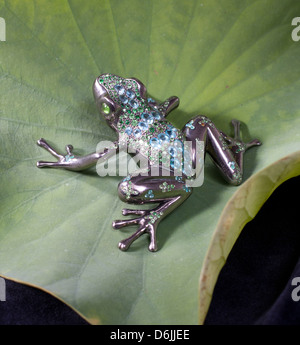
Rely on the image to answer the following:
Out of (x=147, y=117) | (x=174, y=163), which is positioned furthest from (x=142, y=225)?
(x=147, y=117)

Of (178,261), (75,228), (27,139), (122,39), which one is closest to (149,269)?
(178,261)

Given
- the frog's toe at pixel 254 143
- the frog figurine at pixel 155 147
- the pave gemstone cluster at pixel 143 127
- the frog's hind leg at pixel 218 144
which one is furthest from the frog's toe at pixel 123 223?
the frog's toe at pixel 254 143

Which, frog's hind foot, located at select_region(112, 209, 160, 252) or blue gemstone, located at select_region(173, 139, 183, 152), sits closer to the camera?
frog's hind foot, located at select_region(112, 209, 160, 252)

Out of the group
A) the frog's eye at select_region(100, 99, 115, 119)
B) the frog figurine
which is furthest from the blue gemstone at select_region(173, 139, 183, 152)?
the frog's eye at select_region(100, 99, 115, 119)

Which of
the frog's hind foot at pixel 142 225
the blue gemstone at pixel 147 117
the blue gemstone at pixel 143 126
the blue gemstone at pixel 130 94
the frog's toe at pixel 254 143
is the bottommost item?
the frog's hind foot at pixel 142 225

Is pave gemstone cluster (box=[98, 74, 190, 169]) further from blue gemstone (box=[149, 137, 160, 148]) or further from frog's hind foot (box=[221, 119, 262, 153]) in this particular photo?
frog's hind foot (box=[221, 119, 262, 153])

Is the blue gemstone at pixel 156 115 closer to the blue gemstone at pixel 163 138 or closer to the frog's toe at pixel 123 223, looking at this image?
the blue gemstone at pixel 163 138

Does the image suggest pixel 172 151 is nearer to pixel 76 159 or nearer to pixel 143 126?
pixel 143 126
